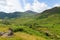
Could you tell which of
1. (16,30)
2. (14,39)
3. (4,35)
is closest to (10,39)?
(14,39)

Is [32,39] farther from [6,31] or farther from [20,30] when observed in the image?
[20,30]

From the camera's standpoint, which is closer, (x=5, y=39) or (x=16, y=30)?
(x=5, y=39)

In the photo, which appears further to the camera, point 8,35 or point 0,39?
point 8,35

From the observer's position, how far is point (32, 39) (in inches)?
2470

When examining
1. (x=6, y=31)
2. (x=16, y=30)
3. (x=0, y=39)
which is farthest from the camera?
(x=16, y=30)

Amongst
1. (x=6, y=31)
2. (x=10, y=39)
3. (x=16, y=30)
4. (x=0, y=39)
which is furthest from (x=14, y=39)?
(x=16, y=30)

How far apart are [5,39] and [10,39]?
1934 mm

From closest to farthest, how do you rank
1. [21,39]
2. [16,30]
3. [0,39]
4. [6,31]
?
[0,39] < [21,39] < [6,31] < [16,30]

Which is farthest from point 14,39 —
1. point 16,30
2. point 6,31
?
point 16,30

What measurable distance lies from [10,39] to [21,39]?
4.68m

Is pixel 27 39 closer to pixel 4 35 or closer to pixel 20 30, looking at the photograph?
pixel 4 35

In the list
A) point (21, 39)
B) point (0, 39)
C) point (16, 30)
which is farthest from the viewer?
point (16, 30)

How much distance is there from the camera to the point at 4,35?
201ft

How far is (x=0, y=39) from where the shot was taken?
178ft
